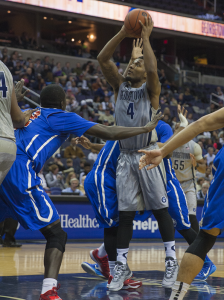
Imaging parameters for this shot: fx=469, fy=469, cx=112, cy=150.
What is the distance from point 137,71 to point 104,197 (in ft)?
4.26

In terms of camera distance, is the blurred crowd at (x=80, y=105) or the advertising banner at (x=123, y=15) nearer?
the blurred crowd at (x=80, y=105)

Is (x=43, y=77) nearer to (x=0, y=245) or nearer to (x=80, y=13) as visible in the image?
(x=80, y=13)

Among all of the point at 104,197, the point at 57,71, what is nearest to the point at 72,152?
the point at 57,71

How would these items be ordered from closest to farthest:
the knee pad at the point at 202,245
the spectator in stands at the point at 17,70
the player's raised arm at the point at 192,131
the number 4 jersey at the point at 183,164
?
1. the player's raised arm at the point at 192,131
2. the knee pad at the point at 202,245
3. the number 4 jersey at the point at 183,164
4. the spectator in stands at the point at 17,70

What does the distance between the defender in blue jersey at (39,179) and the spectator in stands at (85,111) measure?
11763 millimetres

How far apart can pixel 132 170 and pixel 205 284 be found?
1407mm

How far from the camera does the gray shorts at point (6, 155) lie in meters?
3.29

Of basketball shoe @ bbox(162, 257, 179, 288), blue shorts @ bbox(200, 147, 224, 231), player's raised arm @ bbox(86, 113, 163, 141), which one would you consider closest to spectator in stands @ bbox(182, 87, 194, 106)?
basketball shoe @ bbox(162, 257, 179, 288)

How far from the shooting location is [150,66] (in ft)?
14.3

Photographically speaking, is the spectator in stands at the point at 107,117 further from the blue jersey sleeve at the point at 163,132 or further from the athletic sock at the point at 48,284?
the athletic sock at the point at 48,284

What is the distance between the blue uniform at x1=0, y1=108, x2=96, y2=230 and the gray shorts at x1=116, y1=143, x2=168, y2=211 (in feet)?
2.90

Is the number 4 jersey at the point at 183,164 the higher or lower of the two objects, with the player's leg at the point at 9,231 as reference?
higher

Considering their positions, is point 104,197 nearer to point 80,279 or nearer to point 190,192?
point 80,279

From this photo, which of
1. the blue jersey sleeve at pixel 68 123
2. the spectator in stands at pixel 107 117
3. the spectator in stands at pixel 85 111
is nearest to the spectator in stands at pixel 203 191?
the spectator in stands at pixel 107 117
